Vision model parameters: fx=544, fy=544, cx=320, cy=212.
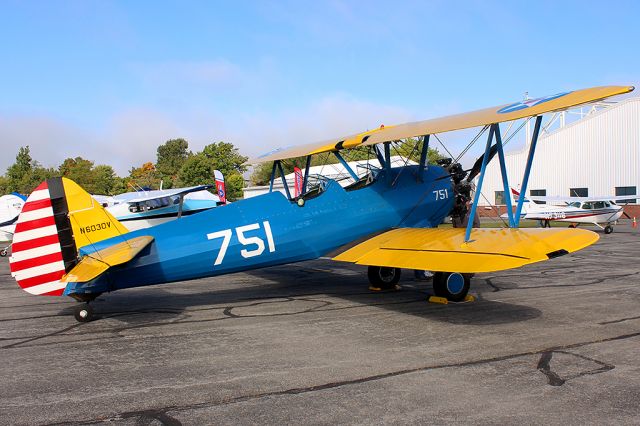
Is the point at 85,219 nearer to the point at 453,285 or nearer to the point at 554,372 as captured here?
the point at 453,285

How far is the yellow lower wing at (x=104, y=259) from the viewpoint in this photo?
22.2 ft

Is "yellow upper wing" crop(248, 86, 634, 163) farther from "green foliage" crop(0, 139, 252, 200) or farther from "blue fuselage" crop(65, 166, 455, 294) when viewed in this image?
"green foliage" crop(0, 139, 252, 200)

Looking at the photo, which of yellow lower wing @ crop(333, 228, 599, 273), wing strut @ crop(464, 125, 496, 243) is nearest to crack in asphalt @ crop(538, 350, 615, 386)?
yellow lower wing @ crop(333, 228, 599, 273)

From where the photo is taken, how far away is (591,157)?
4406 centimetres

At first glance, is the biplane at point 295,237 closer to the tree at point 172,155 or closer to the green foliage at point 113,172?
the green foliage at point 113,172

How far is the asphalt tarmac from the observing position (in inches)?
163

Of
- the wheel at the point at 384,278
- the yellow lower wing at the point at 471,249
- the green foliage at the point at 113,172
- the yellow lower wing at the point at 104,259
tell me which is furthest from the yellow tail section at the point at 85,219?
the green foliage at the point at 113,172

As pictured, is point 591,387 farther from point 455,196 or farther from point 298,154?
point 298,154

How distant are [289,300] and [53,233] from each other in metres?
3.84

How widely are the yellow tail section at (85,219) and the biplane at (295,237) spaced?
13mm

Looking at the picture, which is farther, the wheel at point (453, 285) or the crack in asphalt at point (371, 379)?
the wheel at point (453, 285)

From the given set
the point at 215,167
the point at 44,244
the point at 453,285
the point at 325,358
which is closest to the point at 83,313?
the point at 44,244

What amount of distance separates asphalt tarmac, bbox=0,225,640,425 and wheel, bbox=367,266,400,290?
30 cm

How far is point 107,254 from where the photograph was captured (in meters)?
7.18
